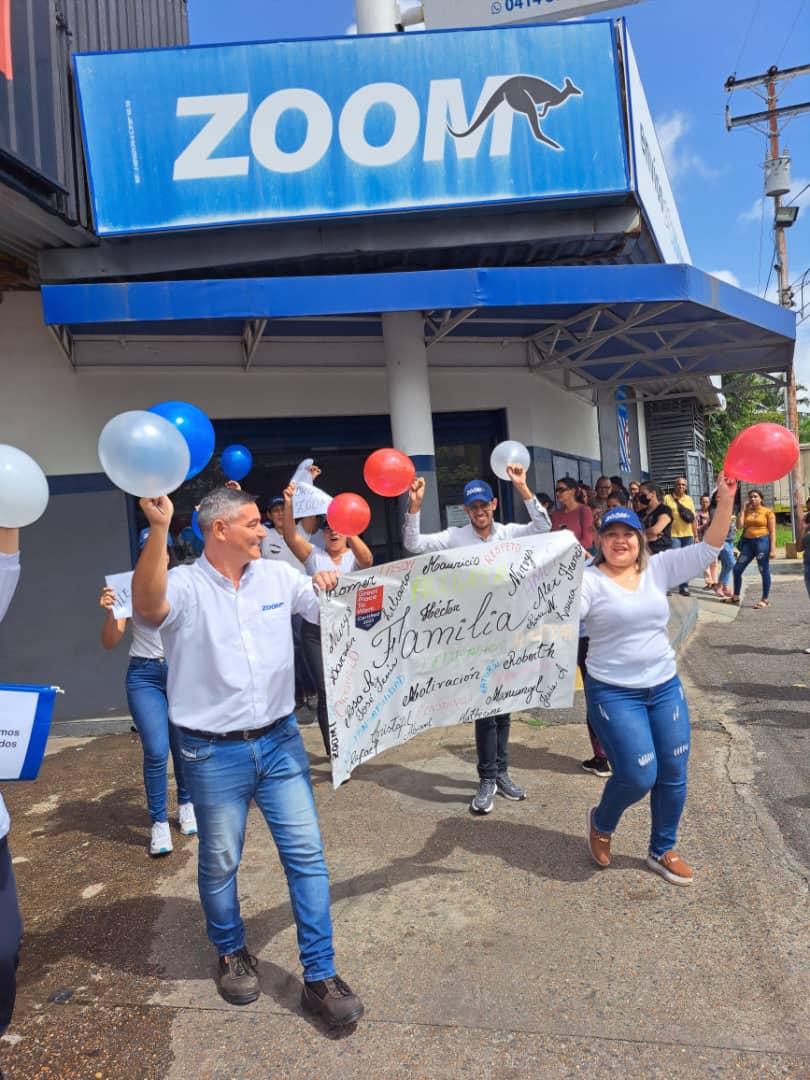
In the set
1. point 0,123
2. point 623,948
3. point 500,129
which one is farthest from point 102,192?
point 623,948

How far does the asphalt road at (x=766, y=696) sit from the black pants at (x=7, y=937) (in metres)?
3.37

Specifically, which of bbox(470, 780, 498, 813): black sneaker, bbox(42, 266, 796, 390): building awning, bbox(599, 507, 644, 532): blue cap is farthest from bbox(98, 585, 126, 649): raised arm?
bbox(42, 266, 796, 390): building awning

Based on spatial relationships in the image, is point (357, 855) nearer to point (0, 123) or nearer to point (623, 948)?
point (623, 948)

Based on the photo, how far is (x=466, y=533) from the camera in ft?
15.7

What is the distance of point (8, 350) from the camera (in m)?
7.62

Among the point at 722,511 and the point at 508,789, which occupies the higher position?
the point at 722,511

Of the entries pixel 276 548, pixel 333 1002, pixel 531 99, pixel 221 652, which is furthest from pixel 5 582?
pixel 531 99

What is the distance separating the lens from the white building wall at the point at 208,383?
7688 millimetres

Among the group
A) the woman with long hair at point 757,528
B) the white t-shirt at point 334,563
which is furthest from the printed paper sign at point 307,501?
the woman with long hair at point 757,528

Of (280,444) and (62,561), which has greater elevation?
(280,444)

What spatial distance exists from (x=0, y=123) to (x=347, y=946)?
→ 631 cm

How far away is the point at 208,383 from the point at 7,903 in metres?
6.95

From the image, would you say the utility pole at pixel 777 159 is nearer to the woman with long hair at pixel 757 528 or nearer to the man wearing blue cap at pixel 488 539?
the woman with long hair at pixel 757 528

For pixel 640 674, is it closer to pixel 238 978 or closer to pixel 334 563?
pixel 238 978
